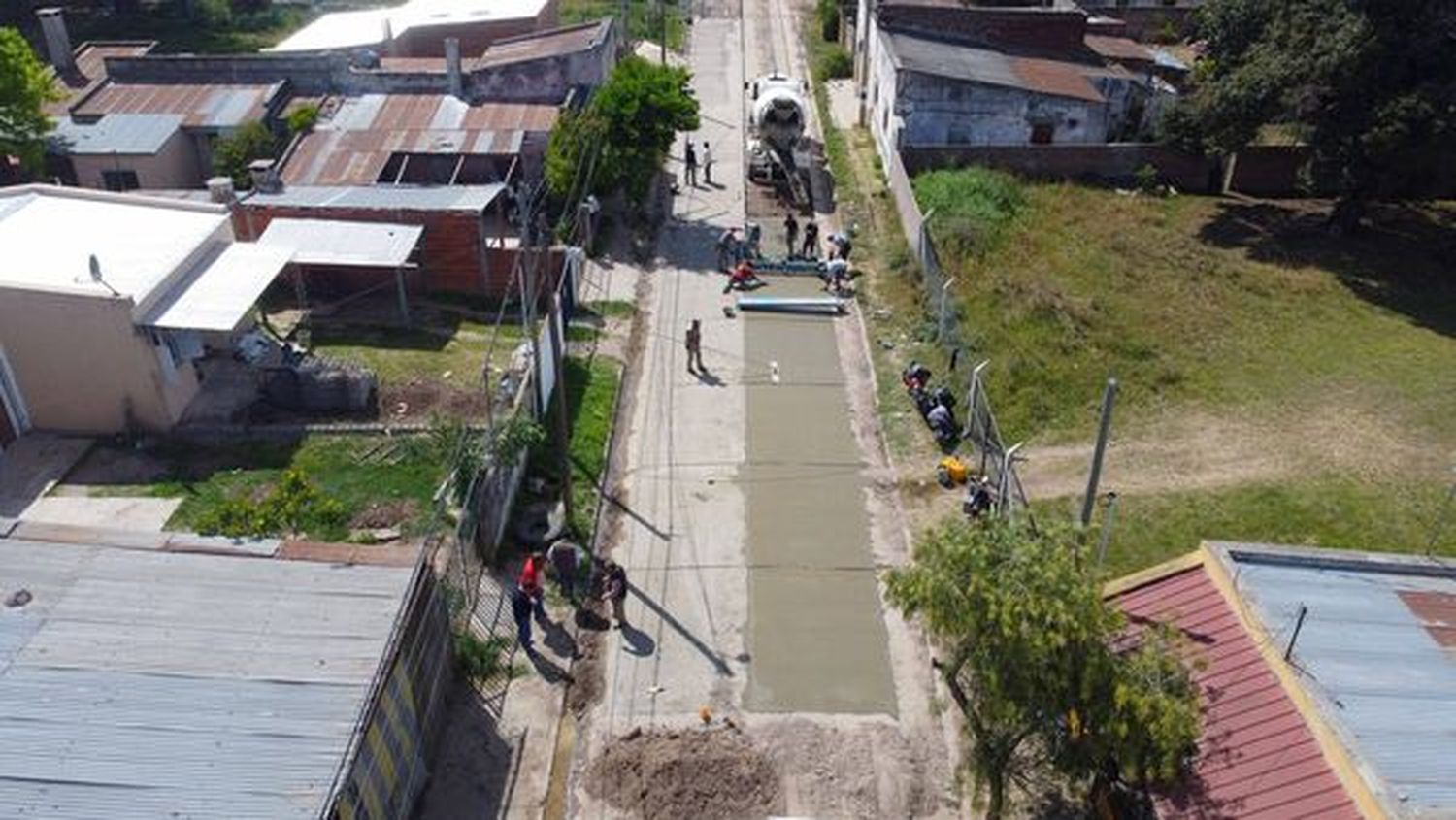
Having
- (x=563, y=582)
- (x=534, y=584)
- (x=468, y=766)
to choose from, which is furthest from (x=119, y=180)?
(x=468, y=766)

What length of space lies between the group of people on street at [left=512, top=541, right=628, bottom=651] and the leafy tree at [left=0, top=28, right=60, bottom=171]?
2307cm

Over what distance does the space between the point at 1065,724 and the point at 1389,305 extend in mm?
22404

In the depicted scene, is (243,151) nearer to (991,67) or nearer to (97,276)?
(97,276)

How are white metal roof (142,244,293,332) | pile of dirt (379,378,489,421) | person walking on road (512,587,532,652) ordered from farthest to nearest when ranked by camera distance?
pile of dirt (379,378,489,421), white metal roof (142,244,293,332), person walking on road (512,587,532,652)

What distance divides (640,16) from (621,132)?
95.6ft

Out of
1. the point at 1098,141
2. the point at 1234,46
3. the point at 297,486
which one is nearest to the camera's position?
the point at 297,486

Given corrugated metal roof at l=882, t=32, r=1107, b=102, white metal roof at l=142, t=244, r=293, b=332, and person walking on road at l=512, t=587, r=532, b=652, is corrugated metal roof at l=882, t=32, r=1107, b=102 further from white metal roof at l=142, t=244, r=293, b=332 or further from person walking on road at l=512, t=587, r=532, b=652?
person walking on road at l=512, t=587, r=532, b=652

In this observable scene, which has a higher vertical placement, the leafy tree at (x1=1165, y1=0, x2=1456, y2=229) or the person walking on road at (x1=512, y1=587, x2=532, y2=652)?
the leafy tree at (x1=1165, y1=0, x2=1456, y2=229)

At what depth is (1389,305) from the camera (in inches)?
1198

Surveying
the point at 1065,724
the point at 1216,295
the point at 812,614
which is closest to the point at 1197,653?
the point at 1065,724

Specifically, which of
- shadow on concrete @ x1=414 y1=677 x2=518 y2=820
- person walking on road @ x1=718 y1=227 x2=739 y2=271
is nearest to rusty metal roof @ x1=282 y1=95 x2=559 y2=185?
person walking on road @ x1=718 y1=227 x2=739 y2=271

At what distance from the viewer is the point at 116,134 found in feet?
114

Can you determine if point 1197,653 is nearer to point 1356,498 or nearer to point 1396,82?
point 1356,498

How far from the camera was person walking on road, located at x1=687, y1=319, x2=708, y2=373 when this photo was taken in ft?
88.4
